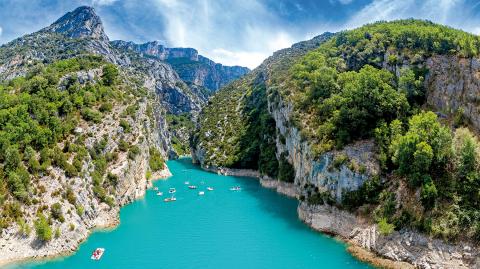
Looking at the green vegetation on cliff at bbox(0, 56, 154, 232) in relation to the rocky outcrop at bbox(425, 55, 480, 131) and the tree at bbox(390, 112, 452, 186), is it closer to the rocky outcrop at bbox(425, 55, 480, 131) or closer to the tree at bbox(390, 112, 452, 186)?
the tree at bbox(390, 112, 452, 186)

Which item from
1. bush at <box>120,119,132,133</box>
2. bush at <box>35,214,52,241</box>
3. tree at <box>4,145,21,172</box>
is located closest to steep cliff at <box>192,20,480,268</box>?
bush at <box>120,119,132,133</box>

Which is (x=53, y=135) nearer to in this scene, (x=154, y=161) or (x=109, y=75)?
(x=109, y=75)

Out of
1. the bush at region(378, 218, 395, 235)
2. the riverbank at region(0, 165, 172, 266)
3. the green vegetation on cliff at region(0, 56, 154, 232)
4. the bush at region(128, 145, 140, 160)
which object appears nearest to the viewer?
the bush at region(378, 218, 395, 235)

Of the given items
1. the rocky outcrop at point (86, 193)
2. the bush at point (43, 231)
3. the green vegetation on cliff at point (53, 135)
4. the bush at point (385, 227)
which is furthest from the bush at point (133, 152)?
the bush at point (385, 227)

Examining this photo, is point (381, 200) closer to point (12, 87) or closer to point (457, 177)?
point (457, 177)

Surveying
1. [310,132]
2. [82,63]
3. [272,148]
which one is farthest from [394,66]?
[82,63]

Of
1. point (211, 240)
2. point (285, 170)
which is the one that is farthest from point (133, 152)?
point (211, 240)
